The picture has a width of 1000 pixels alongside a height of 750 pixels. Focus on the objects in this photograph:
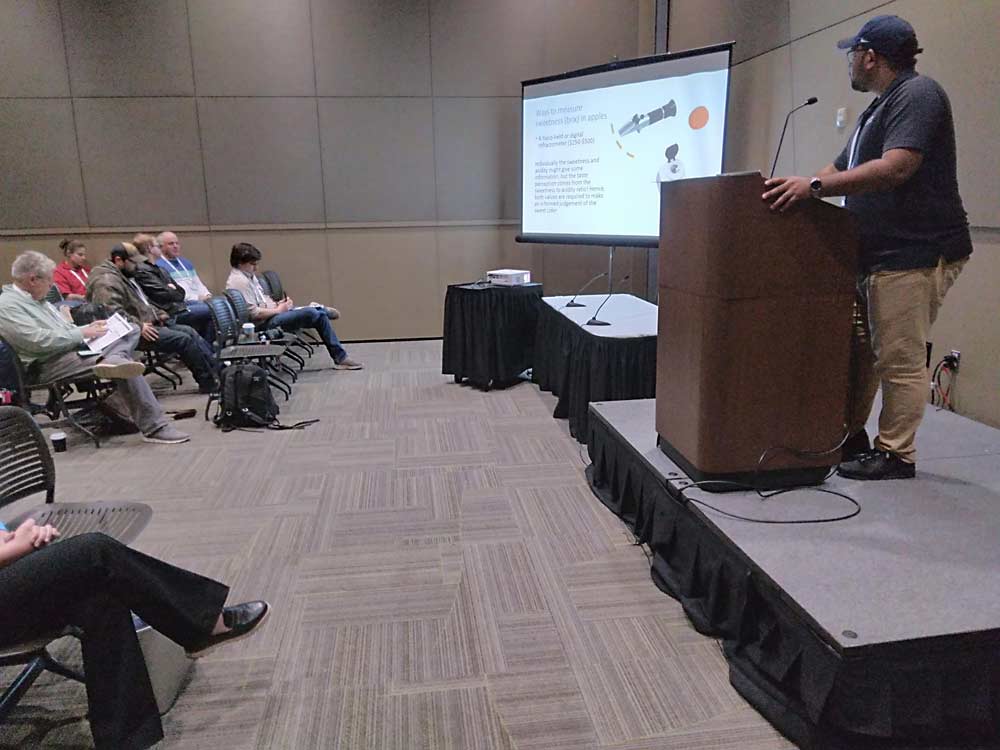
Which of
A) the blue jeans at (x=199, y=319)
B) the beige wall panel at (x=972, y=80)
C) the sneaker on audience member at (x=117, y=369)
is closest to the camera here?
the beige wall panel at (x=972, y=80)

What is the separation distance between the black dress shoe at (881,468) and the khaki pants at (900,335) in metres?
0.02

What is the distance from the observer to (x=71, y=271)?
557 centimetres

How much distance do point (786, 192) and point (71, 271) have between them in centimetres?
571

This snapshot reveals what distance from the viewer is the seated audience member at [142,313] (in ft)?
14.4

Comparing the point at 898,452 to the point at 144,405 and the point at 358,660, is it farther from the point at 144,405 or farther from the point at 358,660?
the point at 144,405

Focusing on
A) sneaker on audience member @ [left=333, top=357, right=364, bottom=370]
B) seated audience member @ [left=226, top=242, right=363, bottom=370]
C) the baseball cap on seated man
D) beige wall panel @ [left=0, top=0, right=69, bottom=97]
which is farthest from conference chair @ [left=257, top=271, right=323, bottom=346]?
the baseball cap on seated man

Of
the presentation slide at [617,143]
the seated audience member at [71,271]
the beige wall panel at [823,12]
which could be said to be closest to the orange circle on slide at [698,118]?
the presentation slide at [617,143]

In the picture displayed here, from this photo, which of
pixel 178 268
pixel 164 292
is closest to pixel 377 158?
pixel 178 268

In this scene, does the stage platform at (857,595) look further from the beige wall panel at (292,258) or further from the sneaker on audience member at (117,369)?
the beige wall panel at (292,258)

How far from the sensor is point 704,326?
6.68 feet

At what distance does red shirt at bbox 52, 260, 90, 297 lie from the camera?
551 cm

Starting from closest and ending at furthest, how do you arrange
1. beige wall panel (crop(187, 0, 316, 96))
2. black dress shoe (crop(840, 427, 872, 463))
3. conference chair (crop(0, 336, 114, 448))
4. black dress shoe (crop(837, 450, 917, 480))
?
black dress shoe (crop(837, 450, 917, 480))
black dress shoe (crop(840, 427, 872, 463))
conference chair (crop(0, 336, 114, 448))
beige wall panel (crop(187, 0, 316, 96))

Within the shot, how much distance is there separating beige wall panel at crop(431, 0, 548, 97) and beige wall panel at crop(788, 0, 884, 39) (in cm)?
262

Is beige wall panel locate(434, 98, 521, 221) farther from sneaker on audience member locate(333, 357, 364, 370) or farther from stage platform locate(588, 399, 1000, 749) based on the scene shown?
stage platform locate(588, 399, 1000, 749)
